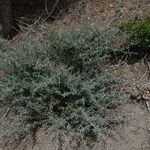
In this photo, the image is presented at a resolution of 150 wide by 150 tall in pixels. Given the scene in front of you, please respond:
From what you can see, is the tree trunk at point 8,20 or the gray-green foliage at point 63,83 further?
the tree trunk at point 8,20

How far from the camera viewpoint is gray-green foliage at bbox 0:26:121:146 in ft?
13.6

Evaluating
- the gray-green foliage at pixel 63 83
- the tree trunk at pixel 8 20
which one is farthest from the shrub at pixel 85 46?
the tree trunk at pixel 8 20

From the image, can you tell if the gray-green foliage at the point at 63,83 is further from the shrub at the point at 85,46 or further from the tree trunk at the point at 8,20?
the tree trunk at the point at 8,20

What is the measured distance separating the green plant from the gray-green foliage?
0.54 ft

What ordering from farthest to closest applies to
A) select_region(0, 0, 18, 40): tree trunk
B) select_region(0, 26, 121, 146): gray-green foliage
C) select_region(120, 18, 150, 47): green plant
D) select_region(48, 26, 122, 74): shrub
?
select_region(0, 0, 18, 40): tree trunk, select_region(48, 26, 122, 74): shrub, select_region(120, 18, 150, 47): green plant, select_region(0, 26, 121, 146): gray-green foliage

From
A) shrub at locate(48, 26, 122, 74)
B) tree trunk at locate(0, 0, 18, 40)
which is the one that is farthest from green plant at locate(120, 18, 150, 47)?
tree trunk at locate(0, 0, 18, 40)

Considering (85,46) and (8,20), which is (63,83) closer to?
(85,46)

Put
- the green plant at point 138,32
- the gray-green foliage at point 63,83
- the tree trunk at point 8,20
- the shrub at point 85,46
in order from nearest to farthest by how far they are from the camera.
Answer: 1. the gray-green foliage at point 63,83
2. the green plant at point 138,32
3. the shrub at point 85,46
4. the tree trunk at point 8,20

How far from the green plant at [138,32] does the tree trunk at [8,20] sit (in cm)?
143

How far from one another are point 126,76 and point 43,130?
1004 mm

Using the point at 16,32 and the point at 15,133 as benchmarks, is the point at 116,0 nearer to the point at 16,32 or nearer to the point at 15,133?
the point at 16,32

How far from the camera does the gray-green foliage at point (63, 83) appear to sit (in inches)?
164

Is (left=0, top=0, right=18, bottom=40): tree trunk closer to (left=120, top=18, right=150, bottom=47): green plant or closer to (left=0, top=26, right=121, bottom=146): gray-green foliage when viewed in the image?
(left=0, top=26, right=121, bottom=146): gray-green foliage

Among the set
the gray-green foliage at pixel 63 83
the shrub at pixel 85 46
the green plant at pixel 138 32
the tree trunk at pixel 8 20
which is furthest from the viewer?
Result: the tree trunk at pixel 8 20
